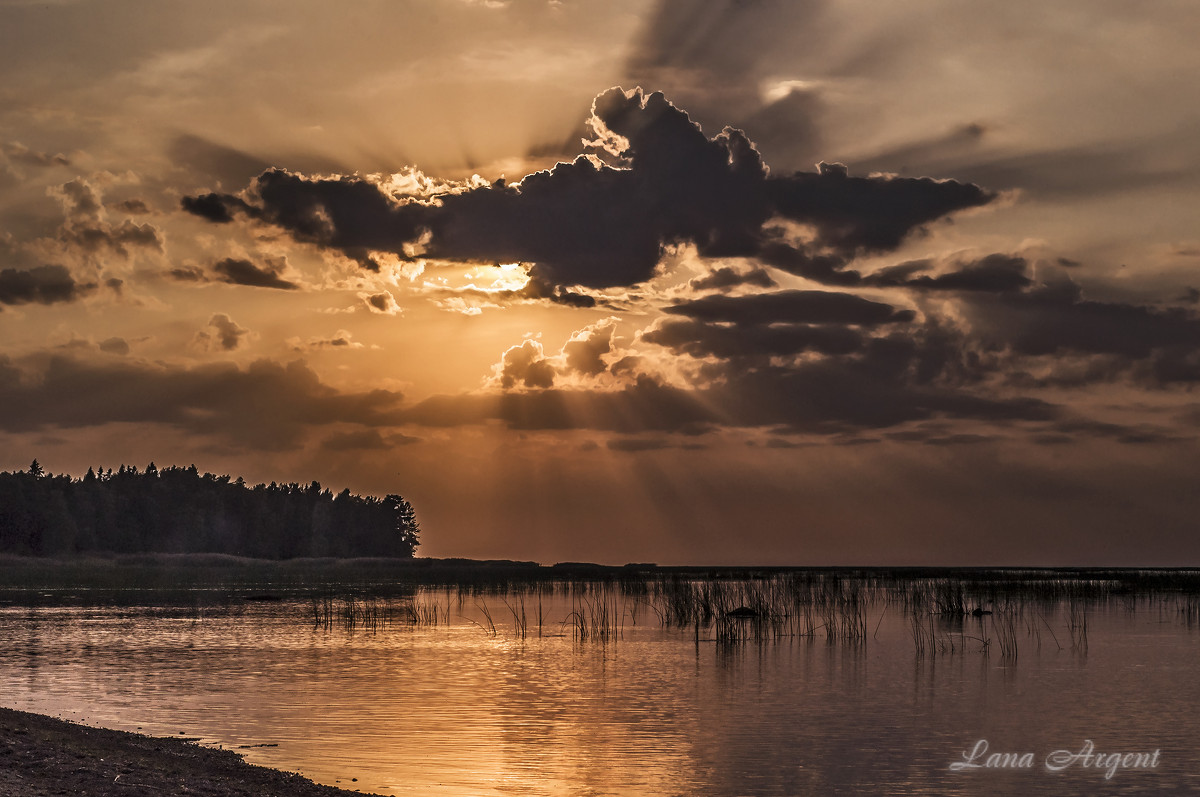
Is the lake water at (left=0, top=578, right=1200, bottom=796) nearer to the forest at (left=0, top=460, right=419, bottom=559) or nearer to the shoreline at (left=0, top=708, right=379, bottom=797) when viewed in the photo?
the shoreline at (left=0, top=708, right=379, bottom=797)

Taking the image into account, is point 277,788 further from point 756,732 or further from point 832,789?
point 756,732

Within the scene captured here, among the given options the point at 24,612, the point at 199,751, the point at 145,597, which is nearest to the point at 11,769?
the point at 199,751

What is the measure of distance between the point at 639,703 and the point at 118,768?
44.7ft

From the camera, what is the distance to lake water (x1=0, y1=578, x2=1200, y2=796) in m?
17.3

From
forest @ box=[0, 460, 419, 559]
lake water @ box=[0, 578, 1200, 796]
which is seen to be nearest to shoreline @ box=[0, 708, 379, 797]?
lake water @ box=[0, 578, 1200, 796]

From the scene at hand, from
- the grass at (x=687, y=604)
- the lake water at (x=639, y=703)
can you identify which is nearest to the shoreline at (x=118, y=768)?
the lake water at (x=639, y=703)

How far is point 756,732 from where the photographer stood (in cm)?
2119

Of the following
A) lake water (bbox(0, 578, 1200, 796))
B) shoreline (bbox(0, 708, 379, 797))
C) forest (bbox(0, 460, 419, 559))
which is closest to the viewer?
shoreline (bbox(0, 708, 379, 797))

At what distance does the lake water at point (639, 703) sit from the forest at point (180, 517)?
86.7 meters

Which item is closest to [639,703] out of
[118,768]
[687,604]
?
[118,768]

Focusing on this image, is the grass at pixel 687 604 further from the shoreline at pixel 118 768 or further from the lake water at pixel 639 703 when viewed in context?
the shoreline at pixel 118 768

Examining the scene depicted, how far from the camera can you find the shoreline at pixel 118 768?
12.7 metres

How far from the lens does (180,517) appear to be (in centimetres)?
14612

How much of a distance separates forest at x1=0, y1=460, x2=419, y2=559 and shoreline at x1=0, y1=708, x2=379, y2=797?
389ft
